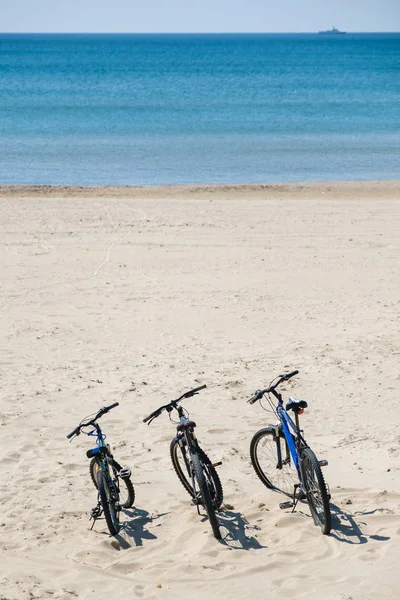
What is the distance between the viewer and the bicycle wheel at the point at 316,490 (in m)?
6.09

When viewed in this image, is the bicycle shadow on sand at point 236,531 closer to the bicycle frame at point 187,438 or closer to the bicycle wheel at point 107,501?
the bicycle frame at point 187,438

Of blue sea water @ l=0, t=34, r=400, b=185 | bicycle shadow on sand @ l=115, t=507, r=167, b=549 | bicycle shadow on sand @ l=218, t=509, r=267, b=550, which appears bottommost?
bicycle shadow on sand @ l=115, t=507, r=167, b=549

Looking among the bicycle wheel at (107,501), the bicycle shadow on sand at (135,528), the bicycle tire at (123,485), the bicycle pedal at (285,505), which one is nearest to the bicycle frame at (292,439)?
the bicycle pedal at (285,505)

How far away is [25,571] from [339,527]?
2.32 m

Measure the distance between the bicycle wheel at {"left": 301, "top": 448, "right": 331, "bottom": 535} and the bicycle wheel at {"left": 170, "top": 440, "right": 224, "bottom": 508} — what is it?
2.20 ft

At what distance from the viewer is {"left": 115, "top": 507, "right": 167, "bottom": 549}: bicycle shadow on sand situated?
20.9 feet

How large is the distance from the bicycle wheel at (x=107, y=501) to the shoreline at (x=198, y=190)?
19.4m

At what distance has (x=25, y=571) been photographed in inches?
232

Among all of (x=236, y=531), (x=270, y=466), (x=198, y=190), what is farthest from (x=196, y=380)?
(x=198, y=190)

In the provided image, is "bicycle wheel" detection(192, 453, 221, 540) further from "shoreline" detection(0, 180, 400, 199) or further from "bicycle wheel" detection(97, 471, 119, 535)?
"shoreline" detection(0, 180, 400, 199)

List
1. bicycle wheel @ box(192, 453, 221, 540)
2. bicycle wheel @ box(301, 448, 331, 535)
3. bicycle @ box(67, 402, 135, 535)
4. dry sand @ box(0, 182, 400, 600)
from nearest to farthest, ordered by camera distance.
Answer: dry sand @ box(0, 182, 400, 600)
bicycle wheel @ box(301, 448, 331, 535)
bicycle wheel @ box(192, 453, 221, 540)
bicycle @ box(67, 402, 135, 535)

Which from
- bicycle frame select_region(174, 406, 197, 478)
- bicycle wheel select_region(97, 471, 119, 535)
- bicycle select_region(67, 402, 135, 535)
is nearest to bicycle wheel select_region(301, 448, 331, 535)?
bicycle frame select_region(174, 406, 197, 478)

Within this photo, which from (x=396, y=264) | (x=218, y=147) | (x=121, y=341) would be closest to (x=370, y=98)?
(x=218, y=147)

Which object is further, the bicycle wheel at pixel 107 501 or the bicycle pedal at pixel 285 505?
the bicycle pedal at pixel 285 505
